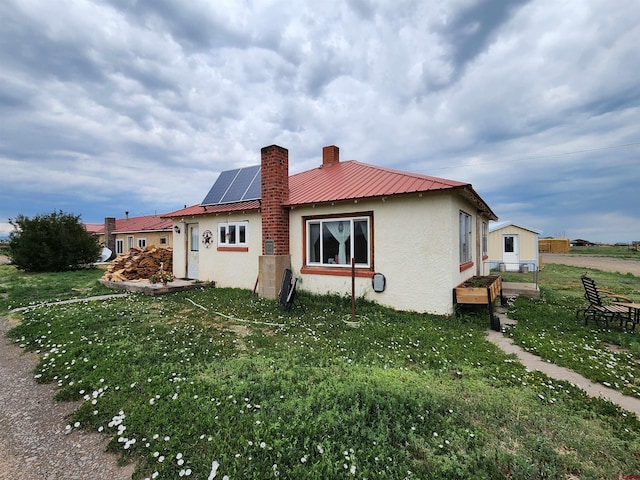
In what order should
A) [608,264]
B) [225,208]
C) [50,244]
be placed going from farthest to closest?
[608,264]
[50,244]
[225,208]

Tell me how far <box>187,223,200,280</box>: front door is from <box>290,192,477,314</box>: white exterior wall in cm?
711

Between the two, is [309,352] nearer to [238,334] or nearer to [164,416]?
[238,334]

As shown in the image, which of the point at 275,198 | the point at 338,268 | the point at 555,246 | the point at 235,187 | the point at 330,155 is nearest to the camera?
the point at 338,268

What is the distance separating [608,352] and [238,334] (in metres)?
6.85

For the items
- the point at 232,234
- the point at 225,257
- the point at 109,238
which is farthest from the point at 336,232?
the point at 109,238

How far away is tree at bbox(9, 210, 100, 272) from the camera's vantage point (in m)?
17.9

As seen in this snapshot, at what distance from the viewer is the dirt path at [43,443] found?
258 centimetres

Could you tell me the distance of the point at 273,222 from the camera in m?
9.66

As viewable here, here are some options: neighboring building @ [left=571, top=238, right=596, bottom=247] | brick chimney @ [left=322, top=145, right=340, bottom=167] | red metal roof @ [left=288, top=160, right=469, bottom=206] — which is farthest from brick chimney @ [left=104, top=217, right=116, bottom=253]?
neighboring building @ [left=571, top=238, right=596, bottom=247]

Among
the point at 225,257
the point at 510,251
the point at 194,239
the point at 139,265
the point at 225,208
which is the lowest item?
the point at 139,265

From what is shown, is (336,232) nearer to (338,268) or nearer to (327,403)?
(338,268)

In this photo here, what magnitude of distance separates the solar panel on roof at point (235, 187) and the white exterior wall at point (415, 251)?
3.90 m

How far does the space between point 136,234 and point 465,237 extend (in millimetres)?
28528

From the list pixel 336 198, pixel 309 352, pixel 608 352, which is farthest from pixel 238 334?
pixel 608 352
